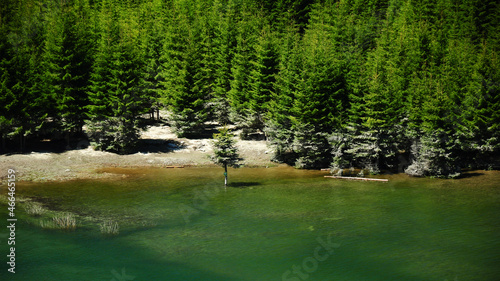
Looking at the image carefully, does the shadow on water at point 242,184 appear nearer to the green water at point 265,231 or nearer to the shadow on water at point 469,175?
the green water at point 265,231

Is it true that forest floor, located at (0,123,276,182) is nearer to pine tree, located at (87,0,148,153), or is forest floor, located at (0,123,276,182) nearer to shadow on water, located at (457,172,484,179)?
pine tree, located at (87,0,148,153)

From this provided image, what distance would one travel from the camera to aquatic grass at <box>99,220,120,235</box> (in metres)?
29.5

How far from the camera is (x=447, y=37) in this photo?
75562 millimetres

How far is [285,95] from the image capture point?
5525 centimetres

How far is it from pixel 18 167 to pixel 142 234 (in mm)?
25215

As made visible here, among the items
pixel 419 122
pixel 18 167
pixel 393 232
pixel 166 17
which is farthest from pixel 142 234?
pixel 166 17

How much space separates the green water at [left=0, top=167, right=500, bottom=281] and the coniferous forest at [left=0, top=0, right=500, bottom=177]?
6.09 metres

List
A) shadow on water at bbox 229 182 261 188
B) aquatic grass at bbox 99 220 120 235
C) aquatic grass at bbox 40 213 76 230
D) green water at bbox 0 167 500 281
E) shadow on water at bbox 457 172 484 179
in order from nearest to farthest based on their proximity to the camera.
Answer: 1. green water at bbox 0 167 500 281
2. aquatic grass at bbox 99 220 120 235
3. aquatic grass at bbox 40 213 76 230
4. shadow on water at bbox 229 182 261 188
5. shadow on water at bbox 457 172 484 179

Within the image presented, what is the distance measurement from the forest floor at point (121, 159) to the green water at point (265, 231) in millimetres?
4183

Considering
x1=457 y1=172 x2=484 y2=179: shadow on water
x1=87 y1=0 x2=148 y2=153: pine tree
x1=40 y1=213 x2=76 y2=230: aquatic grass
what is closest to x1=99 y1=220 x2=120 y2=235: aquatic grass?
x1=40 y1=213 x2=76 y2=230: aquatic grass

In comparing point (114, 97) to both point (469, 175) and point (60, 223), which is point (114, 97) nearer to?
point (60, 223)

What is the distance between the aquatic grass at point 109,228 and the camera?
1160 inches

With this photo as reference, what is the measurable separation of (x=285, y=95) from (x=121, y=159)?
22811 millimetres

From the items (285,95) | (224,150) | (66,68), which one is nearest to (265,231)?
(224,150)
